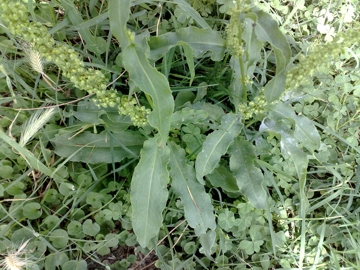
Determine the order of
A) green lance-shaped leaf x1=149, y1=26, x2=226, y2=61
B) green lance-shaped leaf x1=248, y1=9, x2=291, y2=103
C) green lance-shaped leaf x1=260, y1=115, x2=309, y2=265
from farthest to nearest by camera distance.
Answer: green lance-shaped leaf x1=260, y1=115, x2=309, y2=265 < green lance-shaped leaf x1=149, y1=26, x2=226, y2=61 < green lance-shaped leaf x1=248, y1=9, x2=291, y2=103

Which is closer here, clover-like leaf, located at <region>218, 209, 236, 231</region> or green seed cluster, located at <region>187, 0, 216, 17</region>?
clover-like leaf, located at <region>218, 209, 236, 231</region>

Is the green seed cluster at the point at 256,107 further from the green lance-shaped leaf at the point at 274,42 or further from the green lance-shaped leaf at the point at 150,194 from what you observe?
the green lance-shaped leaf at the point at 150,194

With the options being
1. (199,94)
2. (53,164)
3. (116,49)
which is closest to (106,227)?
(53,164)

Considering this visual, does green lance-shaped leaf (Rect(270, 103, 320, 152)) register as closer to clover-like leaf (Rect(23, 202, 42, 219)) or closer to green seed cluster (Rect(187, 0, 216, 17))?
green seed cluster (Rect(187, 0, 216, 17))

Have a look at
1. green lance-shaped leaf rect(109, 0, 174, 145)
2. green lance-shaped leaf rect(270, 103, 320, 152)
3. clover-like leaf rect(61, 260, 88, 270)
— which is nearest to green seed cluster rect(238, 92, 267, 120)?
green lance-shaped leaf rect(270, 103, 320, 152)

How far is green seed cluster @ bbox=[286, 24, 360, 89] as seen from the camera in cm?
111

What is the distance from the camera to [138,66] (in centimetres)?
110

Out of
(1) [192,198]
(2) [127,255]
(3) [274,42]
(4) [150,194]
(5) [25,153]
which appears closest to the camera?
(3) [274,42]

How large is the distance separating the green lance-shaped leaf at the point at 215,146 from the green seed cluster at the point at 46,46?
0.59m

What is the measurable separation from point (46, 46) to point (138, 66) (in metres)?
0.32

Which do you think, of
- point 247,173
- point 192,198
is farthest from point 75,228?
point 247,173

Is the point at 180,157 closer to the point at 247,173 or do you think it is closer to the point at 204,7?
the point at 247,173

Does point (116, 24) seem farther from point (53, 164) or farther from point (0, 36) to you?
point (0, 36)

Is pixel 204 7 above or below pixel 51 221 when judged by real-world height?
above
